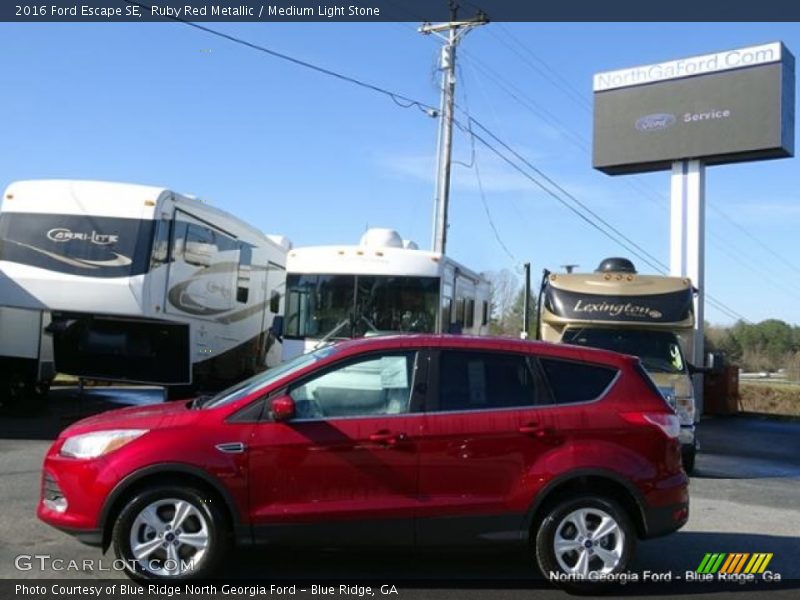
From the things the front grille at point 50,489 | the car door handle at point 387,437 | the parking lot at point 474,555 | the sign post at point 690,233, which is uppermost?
the sign post at point 690,233

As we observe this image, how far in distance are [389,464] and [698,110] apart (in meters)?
22.4

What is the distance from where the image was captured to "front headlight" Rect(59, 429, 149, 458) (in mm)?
5395

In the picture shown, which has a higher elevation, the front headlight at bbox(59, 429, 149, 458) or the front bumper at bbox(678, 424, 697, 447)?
the front headlight at bbox(59, 429, 149, 458)

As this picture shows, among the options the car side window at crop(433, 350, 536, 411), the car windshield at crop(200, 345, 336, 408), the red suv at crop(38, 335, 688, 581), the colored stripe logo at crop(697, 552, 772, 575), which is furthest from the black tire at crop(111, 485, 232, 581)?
the colored stripe logo at crop(697, 552, 772, 575)

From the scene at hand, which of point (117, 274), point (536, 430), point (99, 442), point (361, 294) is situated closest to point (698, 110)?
point (361, 294)

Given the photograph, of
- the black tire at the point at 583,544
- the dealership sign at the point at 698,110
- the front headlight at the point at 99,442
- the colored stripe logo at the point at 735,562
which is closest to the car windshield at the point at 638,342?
the colored stripe logo at the point at 735,562

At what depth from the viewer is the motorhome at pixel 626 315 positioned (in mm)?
12562

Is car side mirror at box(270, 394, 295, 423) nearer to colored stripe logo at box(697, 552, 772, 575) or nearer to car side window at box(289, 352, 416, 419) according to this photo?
car side window at box(289, 352, 416, 419)

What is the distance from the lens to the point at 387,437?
5484mm

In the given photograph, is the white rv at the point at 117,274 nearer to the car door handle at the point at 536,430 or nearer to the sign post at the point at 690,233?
the car door handle at the point at 536,430

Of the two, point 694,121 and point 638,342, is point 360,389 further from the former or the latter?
point 694,121

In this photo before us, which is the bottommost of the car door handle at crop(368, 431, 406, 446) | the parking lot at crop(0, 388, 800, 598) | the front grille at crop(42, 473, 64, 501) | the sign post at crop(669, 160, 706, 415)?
the parking lot at crop(0, 388, 800, 598)

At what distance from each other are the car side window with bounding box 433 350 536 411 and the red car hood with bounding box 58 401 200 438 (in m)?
1.72

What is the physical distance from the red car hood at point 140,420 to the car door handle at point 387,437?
3.94 ft
